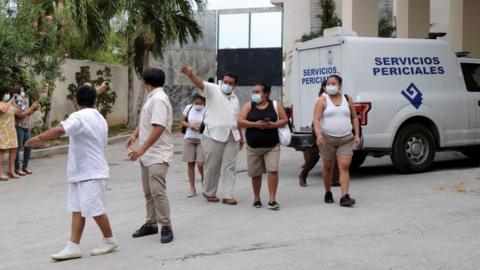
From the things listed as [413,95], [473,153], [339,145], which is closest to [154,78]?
[339,145]

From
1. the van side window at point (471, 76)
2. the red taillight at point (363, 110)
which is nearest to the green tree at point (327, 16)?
the van side window at point (471, 76)

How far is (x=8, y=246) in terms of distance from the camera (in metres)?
7.18

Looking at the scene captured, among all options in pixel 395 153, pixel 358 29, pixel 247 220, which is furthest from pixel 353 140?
pixel 358 29

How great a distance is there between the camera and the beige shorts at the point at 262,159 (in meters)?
8.63

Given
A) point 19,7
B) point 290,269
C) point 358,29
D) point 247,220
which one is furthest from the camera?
point 358,29

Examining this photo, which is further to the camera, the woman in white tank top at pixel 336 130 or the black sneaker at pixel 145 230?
the woman in white tank top at pixel 336 130

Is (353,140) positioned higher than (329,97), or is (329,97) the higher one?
(329,97)

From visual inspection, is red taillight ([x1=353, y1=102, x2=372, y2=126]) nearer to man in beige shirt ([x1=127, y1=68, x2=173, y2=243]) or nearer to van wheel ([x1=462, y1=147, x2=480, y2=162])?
van wheel ([x1=462, y1=147, x2=480, y2=162])

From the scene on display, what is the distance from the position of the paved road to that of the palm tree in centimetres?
1174

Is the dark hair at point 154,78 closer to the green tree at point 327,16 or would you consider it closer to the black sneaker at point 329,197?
the black sneaker at point 329,197

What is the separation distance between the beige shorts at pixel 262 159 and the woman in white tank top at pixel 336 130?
572mm

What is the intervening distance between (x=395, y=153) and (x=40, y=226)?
605 cm

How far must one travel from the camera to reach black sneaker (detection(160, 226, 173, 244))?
6945 millimetres

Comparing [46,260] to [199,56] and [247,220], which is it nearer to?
[247,220]
